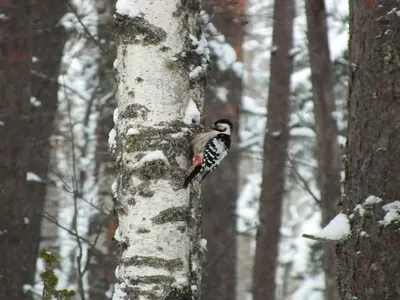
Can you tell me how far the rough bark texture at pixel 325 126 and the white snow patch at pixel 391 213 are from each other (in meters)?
3.94

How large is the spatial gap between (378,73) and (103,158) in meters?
6.11

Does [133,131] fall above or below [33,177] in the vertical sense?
below

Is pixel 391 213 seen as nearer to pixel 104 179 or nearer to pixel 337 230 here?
pixel 337 230

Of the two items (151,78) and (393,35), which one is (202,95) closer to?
(151,78)

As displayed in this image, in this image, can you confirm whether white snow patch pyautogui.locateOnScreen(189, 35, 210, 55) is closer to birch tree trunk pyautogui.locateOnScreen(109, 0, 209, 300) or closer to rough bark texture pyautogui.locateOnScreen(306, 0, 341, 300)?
birch tree trunk pyautogui.locateOnScreen(109, 0, 209, 300)

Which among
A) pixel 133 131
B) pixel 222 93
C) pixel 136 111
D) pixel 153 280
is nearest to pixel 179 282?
pixel 153 280

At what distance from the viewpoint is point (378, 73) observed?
14.2 ft

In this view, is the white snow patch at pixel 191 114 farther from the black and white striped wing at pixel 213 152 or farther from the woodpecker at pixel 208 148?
the black and white striped wing at pixel 213 152

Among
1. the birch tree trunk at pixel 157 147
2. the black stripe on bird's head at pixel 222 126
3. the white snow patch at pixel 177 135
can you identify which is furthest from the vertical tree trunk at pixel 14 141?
the white snow patch at pixel 177 135

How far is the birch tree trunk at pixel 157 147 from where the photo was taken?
424 cm

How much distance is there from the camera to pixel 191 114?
14.8 ft

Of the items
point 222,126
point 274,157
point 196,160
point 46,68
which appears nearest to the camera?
point 196,160

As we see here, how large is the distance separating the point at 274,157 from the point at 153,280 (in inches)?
230

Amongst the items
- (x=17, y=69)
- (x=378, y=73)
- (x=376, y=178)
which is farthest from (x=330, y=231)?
(x=17, y=69)
